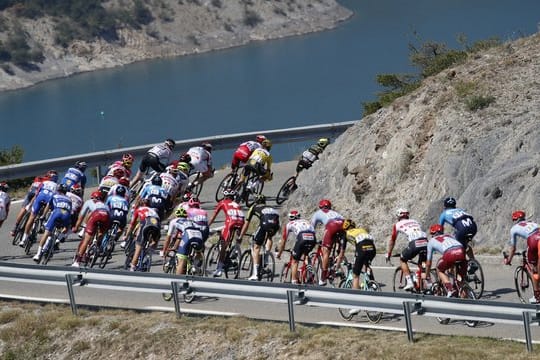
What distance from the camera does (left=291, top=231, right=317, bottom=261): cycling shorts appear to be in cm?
1962

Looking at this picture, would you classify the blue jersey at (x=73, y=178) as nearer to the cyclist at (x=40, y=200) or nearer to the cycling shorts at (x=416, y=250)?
the cyclist at (x=40, y=200)

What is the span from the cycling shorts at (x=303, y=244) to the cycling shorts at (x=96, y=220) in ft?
13.8

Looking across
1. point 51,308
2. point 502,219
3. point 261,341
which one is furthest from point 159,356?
point 502,219

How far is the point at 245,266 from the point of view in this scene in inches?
859

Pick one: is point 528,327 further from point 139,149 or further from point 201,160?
point 139,149

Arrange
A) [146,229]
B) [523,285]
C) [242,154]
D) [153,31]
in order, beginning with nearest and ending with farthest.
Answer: [523,285] < [146,229] < [242,154] < [153,31]

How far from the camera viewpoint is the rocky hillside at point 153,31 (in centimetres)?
9788

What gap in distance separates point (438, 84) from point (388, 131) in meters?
1.74

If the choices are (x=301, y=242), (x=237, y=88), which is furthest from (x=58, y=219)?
(x=237, y=88)

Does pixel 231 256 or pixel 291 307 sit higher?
pixel 231 256

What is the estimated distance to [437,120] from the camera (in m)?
26.1

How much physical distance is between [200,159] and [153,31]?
253ft

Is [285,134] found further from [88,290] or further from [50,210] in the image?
[88,290]

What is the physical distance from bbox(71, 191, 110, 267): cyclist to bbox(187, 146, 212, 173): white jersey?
6.13 m
